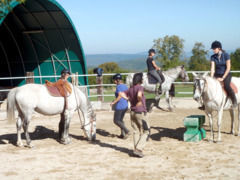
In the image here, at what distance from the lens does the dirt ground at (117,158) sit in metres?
5.24

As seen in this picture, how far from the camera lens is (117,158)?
620cm

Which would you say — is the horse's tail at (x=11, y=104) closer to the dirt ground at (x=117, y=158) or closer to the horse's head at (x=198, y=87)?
the dirt ground at (x=117, y=158)

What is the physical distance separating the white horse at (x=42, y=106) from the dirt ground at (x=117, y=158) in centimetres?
37

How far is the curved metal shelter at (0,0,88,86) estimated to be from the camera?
1580cm

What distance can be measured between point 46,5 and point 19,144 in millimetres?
9273

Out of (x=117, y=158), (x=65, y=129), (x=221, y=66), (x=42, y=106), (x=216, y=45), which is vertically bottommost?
(x=117, y=158)

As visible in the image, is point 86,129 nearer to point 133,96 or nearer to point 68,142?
point 68,142

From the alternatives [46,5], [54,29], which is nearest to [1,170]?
[46,5]

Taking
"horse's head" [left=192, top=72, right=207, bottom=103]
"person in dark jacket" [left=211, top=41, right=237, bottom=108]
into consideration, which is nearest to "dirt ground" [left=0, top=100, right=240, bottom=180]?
"horse's head" [left=192, top=72, right=207, bottom=103]

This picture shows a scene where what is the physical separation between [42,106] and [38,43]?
10966mm

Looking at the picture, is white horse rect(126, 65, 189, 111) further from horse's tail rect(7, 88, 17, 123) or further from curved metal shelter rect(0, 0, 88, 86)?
horse's tail rect(7, 88, 17, 123)

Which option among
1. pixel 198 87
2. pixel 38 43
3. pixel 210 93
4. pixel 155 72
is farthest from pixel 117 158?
pixel 38 43

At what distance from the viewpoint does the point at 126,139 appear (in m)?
7.92

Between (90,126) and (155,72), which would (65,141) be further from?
(155,72)
